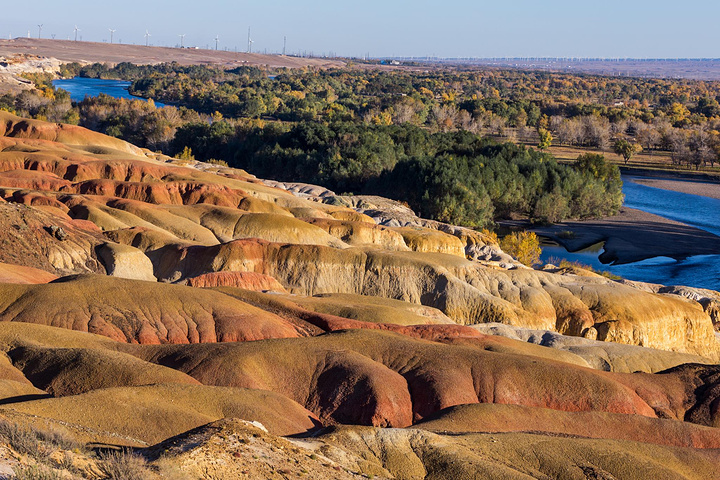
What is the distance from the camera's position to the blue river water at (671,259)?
7919 centimetres

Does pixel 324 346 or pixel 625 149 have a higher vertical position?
pixel 625 149

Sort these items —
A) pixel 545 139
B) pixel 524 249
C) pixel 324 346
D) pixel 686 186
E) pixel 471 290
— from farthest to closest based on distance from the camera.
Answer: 1. pixel 545 139
2. pixel 686 186
3. pixel 524 249
4. pixel 471 290
5. pixel 324 346

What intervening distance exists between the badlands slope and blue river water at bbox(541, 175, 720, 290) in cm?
1732

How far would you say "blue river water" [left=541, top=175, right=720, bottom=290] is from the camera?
260 ft

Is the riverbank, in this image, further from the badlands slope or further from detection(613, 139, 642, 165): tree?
detection(613, 139, 642, 165): tree

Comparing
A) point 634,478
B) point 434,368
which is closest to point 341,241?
point 434,368

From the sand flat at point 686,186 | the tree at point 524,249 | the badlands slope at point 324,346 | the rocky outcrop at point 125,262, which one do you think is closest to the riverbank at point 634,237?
the tree at point 524,249

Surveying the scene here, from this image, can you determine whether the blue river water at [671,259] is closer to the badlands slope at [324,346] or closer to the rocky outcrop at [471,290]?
the badlands slope at [324,346]

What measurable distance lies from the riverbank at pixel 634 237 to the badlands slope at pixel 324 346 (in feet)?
82.8

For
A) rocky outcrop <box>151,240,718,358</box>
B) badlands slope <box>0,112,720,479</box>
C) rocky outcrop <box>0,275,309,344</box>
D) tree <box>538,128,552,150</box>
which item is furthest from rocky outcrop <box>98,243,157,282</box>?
tree <box>538,128,552,150</box>

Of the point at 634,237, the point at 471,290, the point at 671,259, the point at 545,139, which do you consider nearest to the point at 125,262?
the point at 471,290

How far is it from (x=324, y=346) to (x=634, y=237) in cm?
7039

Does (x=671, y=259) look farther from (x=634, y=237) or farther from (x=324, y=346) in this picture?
(x=324, y=346)

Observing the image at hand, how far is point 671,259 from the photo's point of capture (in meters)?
87.6
